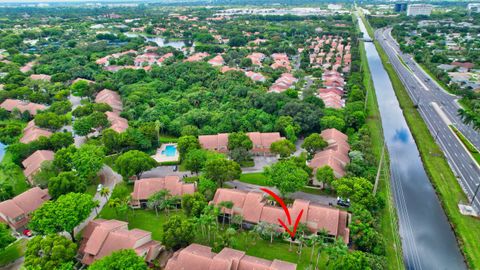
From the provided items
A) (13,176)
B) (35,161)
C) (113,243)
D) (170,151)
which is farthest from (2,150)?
(113,243)

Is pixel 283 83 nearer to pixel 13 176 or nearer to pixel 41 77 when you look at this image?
pixel 13 176

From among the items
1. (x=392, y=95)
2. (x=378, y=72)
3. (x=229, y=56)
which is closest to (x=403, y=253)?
(x=392, y=95)

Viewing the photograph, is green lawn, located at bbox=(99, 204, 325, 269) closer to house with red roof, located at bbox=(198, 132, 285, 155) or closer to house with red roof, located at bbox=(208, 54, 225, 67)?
house with red roof, located at bbox=(198, 132, 285, 155)

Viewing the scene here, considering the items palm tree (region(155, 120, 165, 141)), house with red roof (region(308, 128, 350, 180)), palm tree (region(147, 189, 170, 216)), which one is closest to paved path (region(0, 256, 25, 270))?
palm tree (region(147, 189, 170, 216))

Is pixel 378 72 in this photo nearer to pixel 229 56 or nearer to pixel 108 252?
pixel 229 56

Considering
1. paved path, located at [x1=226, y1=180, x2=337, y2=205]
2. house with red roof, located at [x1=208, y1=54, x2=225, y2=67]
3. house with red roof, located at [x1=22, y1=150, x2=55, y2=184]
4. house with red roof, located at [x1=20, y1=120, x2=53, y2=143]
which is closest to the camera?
paved path, located at [x1=226, y1=180, x2=337, y2=205]

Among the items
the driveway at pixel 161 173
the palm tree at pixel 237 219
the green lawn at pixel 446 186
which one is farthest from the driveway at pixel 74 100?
the green lawn at pixel 446 186
